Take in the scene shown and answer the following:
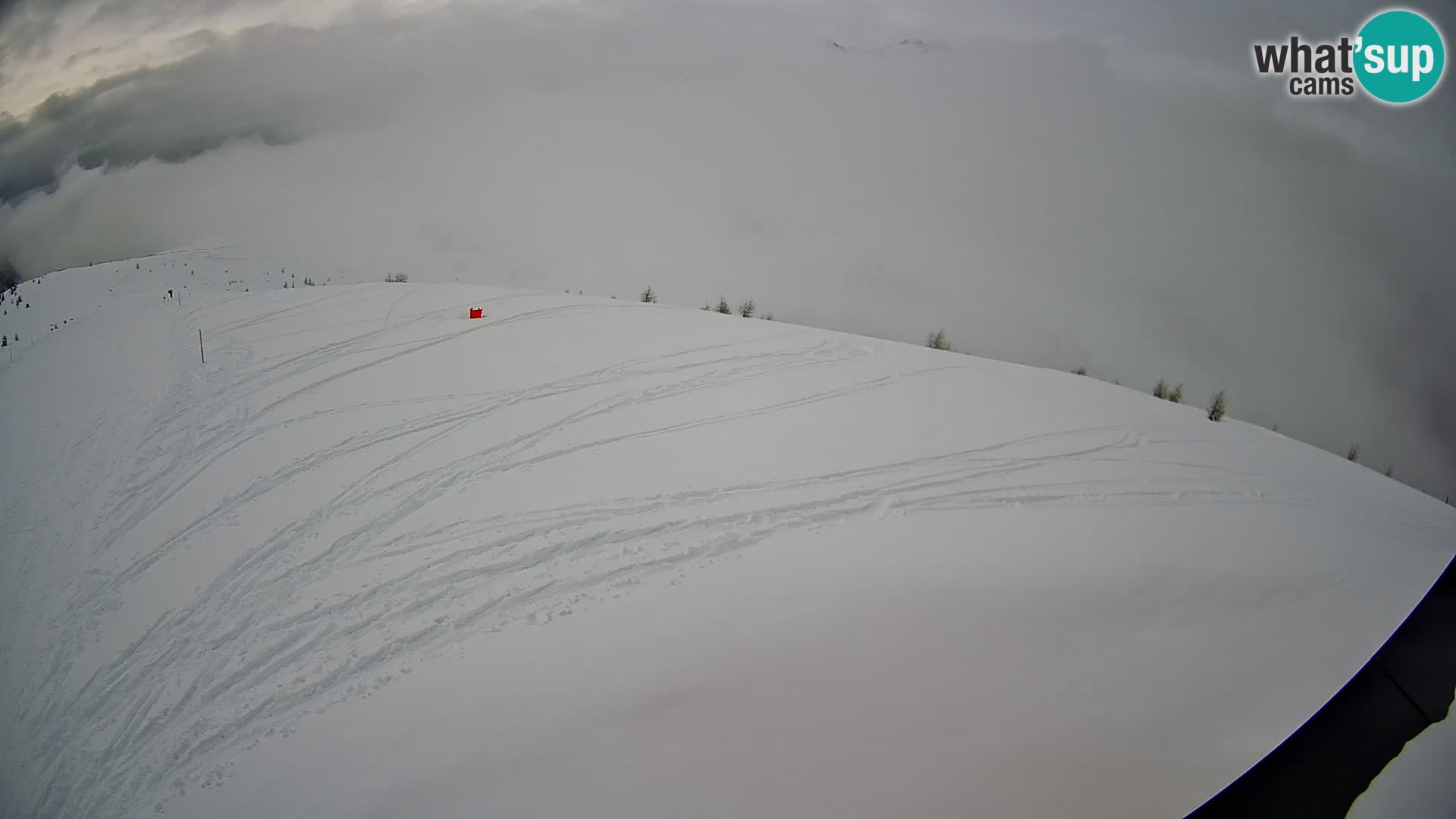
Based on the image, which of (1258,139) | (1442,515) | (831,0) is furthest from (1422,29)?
(831,0)

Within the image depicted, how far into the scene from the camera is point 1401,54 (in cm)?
274

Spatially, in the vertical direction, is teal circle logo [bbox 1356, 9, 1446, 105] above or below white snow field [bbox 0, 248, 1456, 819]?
above

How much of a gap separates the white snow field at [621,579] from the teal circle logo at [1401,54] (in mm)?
1510

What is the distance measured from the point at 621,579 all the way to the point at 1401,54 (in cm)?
368

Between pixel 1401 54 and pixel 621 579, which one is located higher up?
pixel 1401 54

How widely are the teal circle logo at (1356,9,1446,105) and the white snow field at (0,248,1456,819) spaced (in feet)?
4.95

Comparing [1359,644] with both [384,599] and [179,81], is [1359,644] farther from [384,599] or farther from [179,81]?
[179,81]

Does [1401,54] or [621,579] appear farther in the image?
[1401,54]

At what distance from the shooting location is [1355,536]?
109 inches

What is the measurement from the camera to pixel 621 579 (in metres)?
2.54

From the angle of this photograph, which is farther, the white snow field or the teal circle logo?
the teal circle logo

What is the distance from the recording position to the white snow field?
183 centimetres

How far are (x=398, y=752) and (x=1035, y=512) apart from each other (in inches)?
99.4

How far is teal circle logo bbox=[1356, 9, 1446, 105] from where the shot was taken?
2721 mm
